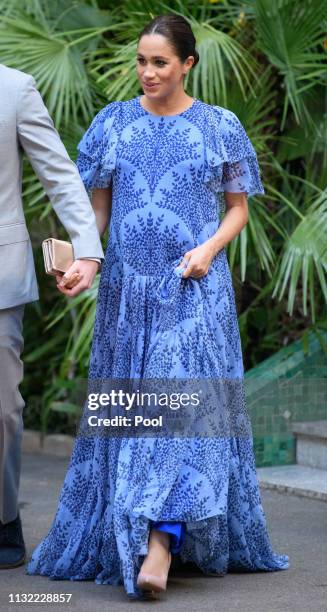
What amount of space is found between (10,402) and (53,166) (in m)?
0.77

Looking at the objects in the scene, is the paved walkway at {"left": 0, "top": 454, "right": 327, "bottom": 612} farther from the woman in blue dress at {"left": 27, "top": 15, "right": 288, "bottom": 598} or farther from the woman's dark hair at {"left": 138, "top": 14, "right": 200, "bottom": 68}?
the woman's dark hair at {"left": 138, "top": 14, "right": 200, "bottom": 68}

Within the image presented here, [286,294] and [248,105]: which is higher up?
[248,105]

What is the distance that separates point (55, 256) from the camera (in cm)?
441

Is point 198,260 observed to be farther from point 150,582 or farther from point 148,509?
point 150,582

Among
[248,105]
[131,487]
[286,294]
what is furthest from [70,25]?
[131,487]

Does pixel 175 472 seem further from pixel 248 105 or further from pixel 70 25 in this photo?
pixel 70 25

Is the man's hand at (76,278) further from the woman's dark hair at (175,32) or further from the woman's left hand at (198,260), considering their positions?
the woman's dark hair at (175,32)

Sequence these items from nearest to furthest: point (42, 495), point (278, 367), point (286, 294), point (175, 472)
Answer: point (175, 472) → point (42, 495) → point (278, 367) → point (286, 294)

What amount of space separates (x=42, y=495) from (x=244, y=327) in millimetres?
1593

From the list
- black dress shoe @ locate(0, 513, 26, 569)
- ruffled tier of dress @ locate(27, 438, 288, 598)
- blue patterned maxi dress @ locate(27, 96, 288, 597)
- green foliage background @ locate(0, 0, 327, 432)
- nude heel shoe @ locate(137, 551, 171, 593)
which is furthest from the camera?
green foliage background @ locate(0, 0, 327, 432)

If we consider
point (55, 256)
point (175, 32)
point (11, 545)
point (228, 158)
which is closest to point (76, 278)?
point (55, 256)

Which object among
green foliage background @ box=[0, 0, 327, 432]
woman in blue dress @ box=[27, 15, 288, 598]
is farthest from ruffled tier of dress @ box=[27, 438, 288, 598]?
green foliage background @ box=[0, 0, 327, 432]

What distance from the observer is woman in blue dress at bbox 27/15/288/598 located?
4.49 metres

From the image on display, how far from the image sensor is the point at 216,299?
4.67m
